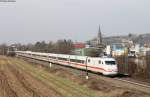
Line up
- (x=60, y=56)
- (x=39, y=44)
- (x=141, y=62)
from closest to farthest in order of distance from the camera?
1. (x=141, y=62)
2. (x=60, y=56)
3. (x=39, y=44)

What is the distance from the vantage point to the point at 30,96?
71.6ft

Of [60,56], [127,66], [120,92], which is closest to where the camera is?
[120,92]

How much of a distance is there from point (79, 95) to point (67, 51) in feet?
343

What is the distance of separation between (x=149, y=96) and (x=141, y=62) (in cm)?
1964

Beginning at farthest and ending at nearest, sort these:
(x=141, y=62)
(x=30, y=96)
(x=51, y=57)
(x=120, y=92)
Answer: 1. (x=51, y=57)
2. (x=141, y=62)
3. (x=120, y=92)
4. (x=30, y=96)

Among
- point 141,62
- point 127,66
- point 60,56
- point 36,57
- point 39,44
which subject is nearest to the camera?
point 141,62

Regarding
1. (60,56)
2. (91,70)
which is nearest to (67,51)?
(60,56)

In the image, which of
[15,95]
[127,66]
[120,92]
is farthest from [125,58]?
[15,95]

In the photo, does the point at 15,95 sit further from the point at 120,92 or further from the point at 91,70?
the point at 91,70

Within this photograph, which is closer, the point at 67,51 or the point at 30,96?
the point at 30,96

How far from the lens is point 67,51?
127062 millimetres

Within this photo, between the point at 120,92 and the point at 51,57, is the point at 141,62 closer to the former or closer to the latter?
the point at 120,92

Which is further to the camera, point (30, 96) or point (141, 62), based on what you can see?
point (141, 62)

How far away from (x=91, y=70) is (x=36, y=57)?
6226cm
